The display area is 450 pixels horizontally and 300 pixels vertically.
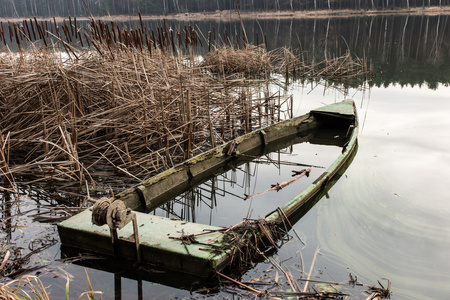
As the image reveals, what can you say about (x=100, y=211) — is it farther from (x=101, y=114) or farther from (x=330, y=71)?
(x=330, y=71)

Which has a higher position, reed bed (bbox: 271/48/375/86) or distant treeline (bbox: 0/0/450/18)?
distant treeline (bbox: 0/0/450/18)

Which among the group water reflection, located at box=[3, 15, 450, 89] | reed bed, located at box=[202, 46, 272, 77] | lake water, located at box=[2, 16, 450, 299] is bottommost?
water reflection, located at box=[3, 15, 450, 89]

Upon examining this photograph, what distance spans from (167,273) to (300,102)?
6999 millimetres

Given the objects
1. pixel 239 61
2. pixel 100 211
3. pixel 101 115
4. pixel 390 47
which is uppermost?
pixel 100 211

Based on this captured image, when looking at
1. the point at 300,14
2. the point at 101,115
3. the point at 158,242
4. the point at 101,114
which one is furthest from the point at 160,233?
the point at 300,14

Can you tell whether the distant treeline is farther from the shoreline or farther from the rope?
the rope

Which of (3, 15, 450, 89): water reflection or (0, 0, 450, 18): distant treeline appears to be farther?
(0, 0, 450, 18): distant treeline

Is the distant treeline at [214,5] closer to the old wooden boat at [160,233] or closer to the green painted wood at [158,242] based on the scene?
the old wooden boat at [160,233]

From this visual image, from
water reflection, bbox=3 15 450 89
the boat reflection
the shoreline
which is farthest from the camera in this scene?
the shoreline

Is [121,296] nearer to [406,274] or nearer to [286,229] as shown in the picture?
[286,229]

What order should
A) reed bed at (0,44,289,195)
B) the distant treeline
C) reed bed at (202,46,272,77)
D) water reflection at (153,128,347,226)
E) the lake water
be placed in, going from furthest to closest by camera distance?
the distant treeline
reed bed at (202,46,272,77)
reed bed at (0,44,289,195)
water reflection at (153,128,347,226)
the lake water

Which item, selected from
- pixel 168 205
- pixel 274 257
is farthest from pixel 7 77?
pixel 274 257

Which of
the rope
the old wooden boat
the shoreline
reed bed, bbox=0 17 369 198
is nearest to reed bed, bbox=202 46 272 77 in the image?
reed bed, bbox=0 17 369 198

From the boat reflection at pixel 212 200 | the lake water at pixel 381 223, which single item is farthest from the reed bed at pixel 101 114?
the lake water at pixel 381 223
